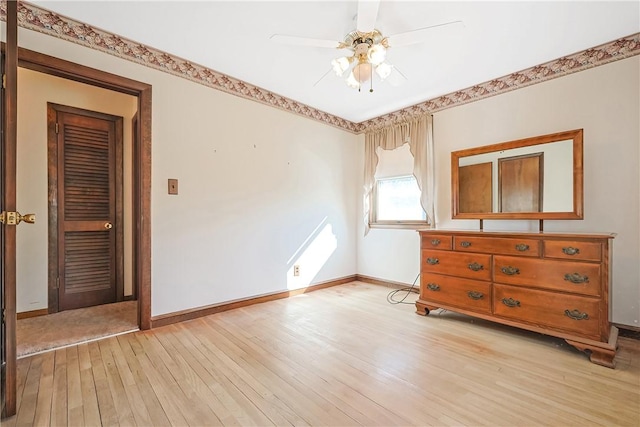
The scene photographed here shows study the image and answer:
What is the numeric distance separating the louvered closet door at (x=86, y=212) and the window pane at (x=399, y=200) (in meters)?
3.45

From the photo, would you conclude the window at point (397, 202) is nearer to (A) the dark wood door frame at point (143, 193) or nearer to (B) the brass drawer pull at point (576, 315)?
(B) the brass drawer pull at point (576, 315)

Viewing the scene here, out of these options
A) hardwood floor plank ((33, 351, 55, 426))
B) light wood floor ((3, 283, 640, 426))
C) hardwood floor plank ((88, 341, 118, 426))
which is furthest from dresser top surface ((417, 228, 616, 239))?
hardwood floor plank ((33, 351, 55, 426))

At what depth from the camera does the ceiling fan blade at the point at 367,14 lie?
159 centimetres

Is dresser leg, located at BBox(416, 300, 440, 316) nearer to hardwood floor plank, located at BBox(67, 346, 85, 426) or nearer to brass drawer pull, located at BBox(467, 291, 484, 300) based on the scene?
brass drawer pull, located at BBox(467, 291, 484, 300)

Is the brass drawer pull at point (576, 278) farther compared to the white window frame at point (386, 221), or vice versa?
the white window frame at point (386, 221)

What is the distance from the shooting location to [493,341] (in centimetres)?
215

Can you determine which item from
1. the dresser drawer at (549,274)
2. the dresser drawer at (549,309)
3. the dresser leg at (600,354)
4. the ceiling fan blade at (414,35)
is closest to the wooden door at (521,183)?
the dresser drawer at (549,274)

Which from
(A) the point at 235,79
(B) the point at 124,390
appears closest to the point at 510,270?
(B) the point at 124,390

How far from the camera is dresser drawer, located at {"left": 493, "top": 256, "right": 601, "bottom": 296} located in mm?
1902

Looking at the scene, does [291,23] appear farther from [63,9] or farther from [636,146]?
[636,146]

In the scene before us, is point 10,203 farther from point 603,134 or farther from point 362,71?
point 603,134

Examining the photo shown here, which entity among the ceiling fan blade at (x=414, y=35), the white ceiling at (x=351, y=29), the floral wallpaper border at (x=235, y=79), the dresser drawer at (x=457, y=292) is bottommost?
the dresser drawer at (x=457, y=292)

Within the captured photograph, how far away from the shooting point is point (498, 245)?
232 centimetres

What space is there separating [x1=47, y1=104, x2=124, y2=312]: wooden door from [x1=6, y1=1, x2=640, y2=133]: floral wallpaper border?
46.8 inches
